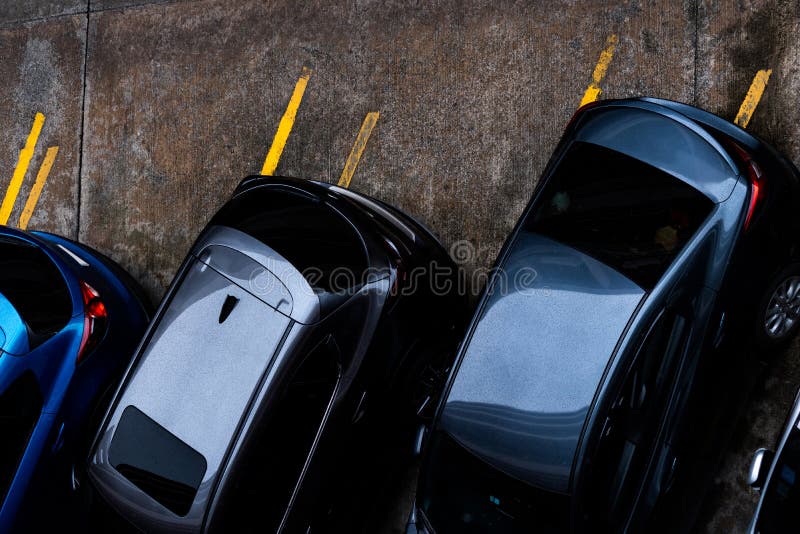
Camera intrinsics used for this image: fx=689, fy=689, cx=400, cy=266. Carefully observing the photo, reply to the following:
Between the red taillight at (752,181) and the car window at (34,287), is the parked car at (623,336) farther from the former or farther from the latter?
the car window at (34,287)

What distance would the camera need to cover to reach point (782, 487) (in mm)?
3434

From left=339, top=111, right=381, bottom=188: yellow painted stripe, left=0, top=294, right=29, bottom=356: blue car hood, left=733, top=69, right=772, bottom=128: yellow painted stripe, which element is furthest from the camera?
left=339, top=111, right=381, bottom=188: yellow painted stripe

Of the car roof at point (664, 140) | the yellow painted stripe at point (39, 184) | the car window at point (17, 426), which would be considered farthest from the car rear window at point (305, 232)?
the yellow painted stripe at point (39, 184)

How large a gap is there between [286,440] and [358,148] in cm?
268

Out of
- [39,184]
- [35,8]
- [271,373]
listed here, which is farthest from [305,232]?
[35,8]

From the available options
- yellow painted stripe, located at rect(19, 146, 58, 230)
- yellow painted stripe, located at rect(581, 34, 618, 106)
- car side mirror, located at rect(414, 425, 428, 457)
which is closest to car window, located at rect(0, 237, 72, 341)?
yellow painted stripe, located at rect(19, 146, 58, 230)

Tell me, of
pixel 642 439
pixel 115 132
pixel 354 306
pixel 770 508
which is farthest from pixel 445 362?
pixel 115 132

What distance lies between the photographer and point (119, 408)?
13.4ft

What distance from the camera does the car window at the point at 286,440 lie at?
379cm

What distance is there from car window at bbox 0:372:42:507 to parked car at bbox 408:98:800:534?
2593 mm

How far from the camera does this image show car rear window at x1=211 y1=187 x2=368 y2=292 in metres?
3.95

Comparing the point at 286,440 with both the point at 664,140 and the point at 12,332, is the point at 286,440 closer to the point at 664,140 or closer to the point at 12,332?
the point at 12,332

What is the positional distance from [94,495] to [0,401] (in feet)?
2.98

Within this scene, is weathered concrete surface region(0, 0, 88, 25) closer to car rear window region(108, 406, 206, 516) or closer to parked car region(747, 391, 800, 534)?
car rear window region(108, 406, 206, 516)
